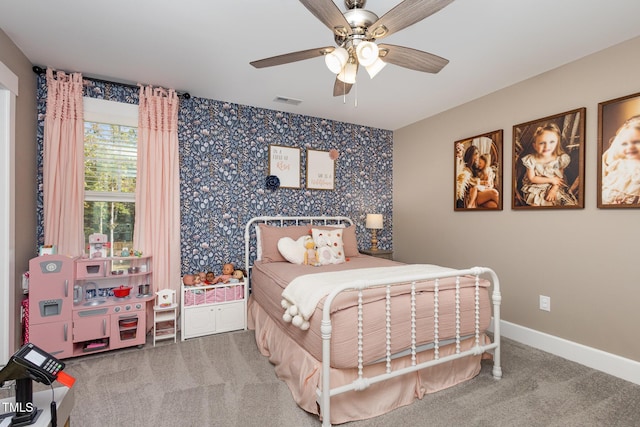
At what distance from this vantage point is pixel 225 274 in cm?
339

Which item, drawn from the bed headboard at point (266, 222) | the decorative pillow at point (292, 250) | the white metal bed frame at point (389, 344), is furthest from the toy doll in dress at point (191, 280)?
the white metal bed frame at point (389, 344)

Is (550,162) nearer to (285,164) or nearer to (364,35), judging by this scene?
(364,35)

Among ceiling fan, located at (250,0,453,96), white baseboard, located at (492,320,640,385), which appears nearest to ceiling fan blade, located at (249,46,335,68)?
ceiling fan, located at (250,0,453,96)

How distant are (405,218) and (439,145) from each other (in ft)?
3.61

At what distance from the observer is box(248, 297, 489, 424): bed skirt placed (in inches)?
71.3

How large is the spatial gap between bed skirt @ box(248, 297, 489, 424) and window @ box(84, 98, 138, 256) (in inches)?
79.0

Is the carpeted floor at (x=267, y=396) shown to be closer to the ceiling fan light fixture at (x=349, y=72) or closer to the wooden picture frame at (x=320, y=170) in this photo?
the ceiling fan light fixture at (x=349, y=72)

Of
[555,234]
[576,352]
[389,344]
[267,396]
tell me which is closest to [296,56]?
[389,344]

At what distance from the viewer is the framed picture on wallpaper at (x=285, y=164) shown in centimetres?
380

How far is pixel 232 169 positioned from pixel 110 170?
1187mm

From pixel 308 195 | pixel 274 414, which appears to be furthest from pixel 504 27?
pixel 274 414

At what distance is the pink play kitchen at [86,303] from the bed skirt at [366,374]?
1383 mm

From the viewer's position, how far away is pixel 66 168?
280 cm

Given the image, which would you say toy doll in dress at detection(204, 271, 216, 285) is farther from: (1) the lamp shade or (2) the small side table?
(1) the lamp shade
